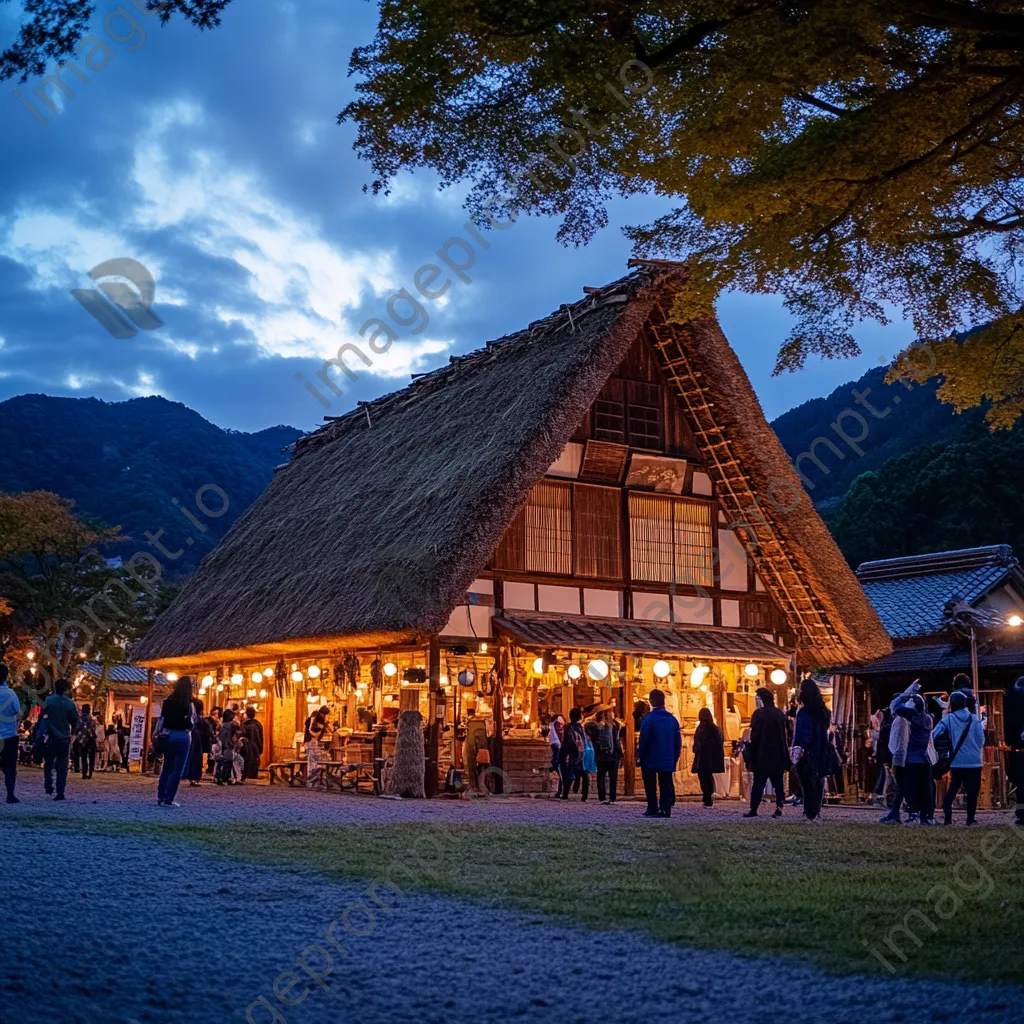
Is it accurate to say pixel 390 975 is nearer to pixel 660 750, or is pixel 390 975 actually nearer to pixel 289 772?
pixel 660 750

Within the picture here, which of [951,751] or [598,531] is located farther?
[598,531]

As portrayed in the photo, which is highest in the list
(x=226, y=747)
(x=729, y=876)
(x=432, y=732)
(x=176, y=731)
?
(x=176, y=731)

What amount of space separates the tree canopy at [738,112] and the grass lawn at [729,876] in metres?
4.81

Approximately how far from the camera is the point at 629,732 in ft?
63.2

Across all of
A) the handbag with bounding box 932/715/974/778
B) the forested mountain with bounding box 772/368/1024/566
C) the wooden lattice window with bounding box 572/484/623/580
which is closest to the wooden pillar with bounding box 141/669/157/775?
the wooden lattice window with bounding box 572/484/623/580

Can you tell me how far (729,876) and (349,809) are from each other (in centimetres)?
761

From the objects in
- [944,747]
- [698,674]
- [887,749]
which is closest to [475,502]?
[698,674]

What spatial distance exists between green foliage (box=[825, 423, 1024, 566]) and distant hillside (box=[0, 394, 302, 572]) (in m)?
33.0

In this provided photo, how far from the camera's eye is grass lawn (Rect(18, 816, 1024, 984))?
5.30m

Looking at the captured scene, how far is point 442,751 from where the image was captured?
18.8m

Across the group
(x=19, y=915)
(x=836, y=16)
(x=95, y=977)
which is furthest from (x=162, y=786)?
(x=836, y=16)

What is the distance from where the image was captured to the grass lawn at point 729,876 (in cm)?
530

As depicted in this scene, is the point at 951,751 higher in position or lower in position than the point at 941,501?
lower

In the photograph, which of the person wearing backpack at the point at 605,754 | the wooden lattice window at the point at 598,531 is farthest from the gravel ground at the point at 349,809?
the wooden lattice window at the point at 598,531
